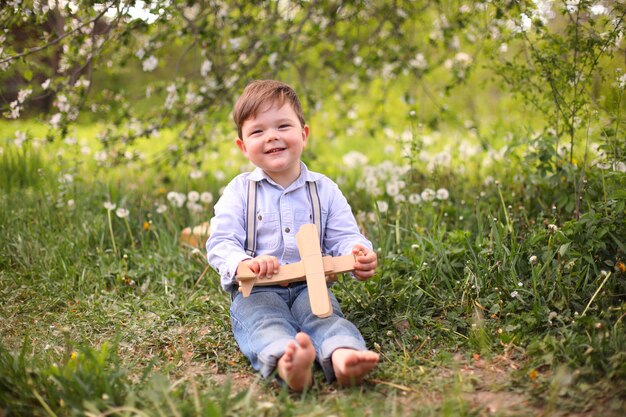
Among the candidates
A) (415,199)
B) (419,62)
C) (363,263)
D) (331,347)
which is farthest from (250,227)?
(419,62)

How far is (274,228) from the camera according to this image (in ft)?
8.34

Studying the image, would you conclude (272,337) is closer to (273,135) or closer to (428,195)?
(273,135)

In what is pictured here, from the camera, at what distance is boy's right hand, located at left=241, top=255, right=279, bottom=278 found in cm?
225

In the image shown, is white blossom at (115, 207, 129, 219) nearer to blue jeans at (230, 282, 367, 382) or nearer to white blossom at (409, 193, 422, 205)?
blue jeans at (230, 282, 367, 382)

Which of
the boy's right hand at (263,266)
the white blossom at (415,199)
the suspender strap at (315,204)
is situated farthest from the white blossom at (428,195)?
the boy's right hand at (263,266)

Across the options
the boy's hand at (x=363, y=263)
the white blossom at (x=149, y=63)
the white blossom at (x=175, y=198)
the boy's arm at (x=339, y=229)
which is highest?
the white blossom at (x=149, y=63)

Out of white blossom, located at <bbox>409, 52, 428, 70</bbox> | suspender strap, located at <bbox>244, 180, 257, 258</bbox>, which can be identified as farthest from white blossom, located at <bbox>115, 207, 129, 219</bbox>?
white blossom, located at <bbox>409, 52, 428, 70</bbox>

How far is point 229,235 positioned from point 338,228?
47 centimetres

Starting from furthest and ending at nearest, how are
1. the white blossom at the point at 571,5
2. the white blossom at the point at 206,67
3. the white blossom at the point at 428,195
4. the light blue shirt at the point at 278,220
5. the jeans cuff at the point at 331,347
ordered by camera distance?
the white blossom at the point at 206,67 < the white blossom at the point at 428,195 < the white blossom at the point at 571,5 < the light blue shirt at the point at 278,220 < the jeans cuff at the point at 331,347

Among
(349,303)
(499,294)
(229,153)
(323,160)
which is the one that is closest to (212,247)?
(349,303)

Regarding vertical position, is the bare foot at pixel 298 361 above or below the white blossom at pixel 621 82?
below

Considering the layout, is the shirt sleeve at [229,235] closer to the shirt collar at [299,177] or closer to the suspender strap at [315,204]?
the shirt collar at [299,177]

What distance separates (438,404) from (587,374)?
0.50 m

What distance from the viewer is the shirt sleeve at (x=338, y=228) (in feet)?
8.53
